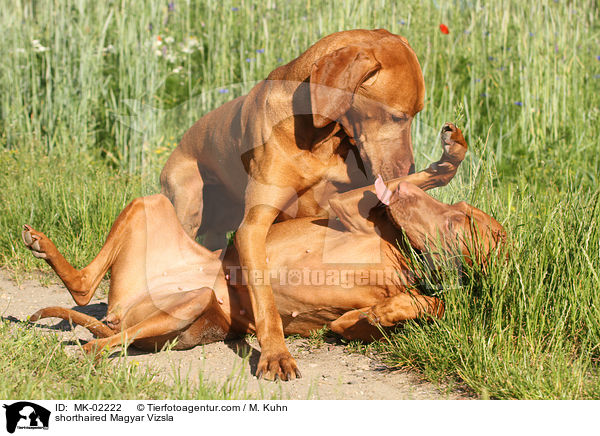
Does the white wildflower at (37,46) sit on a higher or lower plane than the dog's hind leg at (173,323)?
higher

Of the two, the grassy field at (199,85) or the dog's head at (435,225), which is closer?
the dog's head at (435,225)

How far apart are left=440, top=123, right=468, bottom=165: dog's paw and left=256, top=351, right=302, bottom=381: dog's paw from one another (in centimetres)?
132

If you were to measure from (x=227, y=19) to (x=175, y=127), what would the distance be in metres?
1.30

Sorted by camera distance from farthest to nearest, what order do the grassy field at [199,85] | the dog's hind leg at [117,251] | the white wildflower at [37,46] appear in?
the white wildflower at [37,46] < the grassy field at [199,85] < the dog's hind leg at [117,251]

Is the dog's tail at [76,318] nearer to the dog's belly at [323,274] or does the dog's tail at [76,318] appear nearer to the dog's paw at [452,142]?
the dog's belly at [323,274]

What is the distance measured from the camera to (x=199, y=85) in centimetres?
676

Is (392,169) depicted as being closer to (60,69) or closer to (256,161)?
(256,161)

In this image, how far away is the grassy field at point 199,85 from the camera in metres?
4.91

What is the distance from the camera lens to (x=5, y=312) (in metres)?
3.77

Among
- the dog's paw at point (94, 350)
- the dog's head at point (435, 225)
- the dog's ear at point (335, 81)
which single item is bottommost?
the dog's paw at point (94, 350)

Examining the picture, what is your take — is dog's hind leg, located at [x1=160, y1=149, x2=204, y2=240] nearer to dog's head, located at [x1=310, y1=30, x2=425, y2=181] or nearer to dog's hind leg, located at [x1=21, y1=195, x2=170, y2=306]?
dog's hind leg, located at [x1=21, y1=195, x2=170, y2=306]
